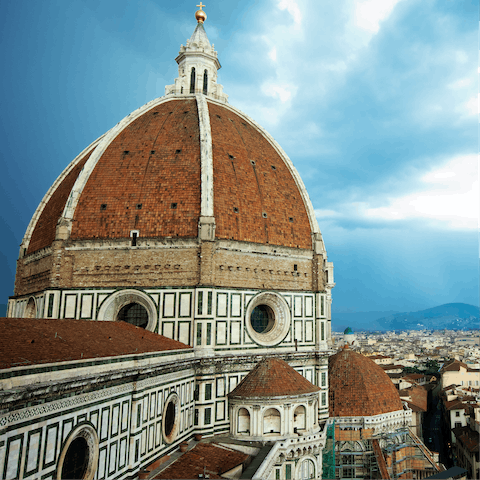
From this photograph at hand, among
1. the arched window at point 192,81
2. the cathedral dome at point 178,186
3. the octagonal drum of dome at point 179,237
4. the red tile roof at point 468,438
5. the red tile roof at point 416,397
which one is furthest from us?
the red tile roof at point 416,397

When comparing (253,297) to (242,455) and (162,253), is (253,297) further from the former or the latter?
(242,455)

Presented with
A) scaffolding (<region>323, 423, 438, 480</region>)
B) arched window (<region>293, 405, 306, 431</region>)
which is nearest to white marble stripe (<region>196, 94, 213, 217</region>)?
arched window (<region>293, 405, 306, 431</region>)

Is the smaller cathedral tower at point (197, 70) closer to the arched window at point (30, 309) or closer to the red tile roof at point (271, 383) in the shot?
the arched window at point (30, 309)

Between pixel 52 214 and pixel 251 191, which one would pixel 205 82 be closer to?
pixel 251 191

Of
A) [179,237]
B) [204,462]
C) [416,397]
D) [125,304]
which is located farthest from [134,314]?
[416,397]

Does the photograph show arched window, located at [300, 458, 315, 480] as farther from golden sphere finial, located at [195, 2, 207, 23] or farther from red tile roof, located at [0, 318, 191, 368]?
golden sphere finial, located at [195, 2, 207, 23]

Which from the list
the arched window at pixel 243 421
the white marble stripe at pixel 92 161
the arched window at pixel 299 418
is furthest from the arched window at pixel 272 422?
the white marble stripe at pixel 92 161
